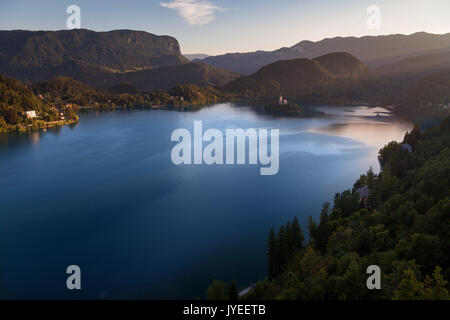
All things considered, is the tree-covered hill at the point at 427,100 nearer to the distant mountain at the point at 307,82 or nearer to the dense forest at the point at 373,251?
the distant mountain at the point at 307,82

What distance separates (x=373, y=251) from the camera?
434 inches

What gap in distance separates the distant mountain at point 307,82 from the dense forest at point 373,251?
97.6 m

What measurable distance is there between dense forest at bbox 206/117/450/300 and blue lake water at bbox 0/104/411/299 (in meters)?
2.46

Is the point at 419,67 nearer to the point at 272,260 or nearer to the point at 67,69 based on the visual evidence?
the point at 272,260

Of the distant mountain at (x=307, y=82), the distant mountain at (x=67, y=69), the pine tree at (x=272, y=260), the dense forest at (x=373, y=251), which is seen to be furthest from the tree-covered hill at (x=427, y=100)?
the distant mountain at (x=67, y=69)

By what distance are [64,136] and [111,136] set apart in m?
7.34

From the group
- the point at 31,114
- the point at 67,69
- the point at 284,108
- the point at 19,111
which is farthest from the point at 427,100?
the point at 67,69

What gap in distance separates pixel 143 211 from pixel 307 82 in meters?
136

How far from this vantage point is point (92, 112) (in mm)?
78312

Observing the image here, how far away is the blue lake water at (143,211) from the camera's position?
539 inches

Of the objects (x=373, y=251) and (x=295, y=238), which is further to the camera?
(x=295, y=238)

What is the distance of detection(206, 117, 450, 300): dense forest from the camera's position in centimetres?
848
